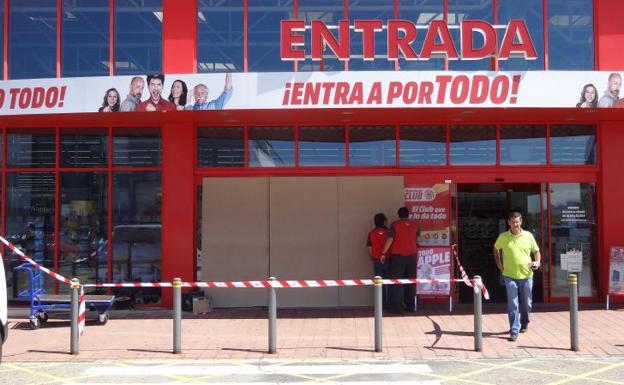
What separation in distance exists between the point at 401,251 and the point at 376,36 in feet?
12.9

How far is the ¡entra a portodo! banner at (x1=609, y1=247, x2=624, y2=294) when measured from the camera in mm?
11773

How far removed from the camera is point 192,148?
488 inches

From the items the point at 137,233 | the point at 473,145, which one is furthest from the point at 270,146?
the point at 473,145

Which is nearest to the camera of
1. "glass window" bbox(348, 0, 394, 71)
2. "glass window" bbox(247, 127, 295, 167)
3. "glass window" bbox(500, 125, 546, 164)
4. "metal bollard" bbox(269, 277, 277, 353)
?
"metal bollard" bbox(269, 277, 277, 353)

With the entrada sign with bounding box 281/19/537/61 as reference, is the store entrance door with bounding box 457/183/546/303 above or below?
below

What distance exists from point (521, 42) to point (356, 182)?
150 inches

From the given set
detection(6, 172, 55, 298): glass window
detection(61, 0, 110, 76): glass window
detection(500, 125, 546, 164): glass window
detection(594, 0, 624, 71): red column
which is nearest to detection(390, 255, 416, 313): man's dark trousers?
detection(500, 125, 546, 164): glass window

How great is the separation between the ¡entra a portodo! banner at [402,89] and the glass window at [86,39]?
8.18 ft

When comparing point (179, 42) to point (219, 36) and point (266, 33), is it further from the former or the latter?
point (266, 33)

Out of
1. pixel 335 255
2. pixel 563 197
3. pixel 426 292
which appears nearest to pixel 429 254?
pixel 426 292

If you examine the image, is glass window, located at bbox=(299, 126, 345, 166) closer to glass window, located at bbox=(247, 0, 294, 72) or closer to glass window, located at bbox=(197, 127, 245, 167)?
glass window, located at bbox=(197, 127, 245, 167)

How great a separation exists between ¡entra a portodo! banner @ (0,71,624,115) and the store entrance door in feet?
7.36

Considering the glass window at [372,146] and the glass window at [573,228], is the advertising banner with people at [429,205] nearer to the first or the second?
the glass window at [372,146]

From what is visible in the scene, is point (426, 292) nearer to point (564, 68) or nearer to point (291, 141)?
point (291, 141)
